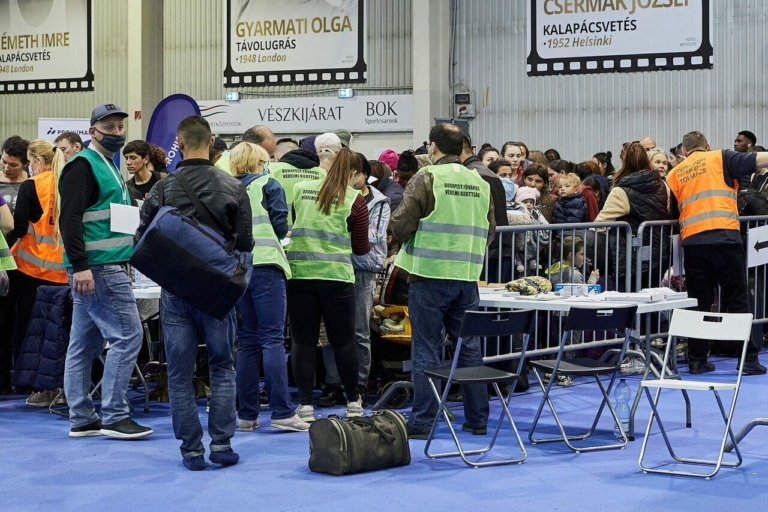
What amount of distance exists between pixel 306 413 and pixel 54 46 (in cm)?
1352

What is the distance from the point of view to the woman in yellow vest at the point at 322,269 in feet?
20.4

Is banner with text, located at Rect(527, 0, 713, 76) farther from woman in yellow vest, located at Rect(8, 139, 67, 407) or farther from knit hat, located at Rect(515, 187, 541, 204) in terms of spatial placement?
woman in yellow vest, located at Rect(8, 139, 67, 407)

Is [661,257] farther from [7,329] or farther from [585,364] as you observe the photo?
[7,329]

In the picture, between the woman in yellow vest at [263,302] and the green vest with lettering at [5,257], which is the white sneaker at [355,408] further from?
the green vest with lettering at [5,257]

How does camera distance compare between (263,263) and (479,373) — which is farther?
(263,263)

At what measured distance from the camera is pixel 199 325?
516cm

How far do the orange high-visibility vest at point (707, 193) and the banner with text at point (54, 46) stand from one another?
1238 centimetres

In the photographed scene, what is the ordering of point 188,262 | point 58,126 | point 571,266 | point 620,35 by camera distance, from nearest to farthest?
point 188,262, point 571,266, point 620,35, point 58,126

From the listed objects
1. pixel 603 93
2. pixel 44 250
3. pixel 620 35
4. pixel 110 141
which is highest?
pixel 620 35

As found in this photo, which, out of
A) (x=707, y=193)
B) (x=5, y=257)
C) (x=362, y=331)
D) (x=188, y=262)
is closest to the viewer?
(x=188, y=262)

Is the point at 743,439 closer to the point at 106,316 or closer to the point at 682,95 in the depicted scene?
the point at 106,316

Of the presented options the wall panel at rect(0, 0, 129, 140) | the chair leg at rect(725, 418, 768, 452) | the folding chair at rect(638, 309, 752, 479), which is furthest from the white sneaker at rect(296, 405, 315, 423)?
the wall panel at rect(0, 0, 129, 140)

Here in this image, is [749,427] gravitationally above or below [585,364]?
below

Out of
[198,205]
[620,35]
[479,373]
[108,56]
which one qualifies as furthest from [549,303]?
[108,56]
